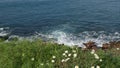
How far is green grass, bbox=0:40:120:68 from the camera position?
10209 millimetres

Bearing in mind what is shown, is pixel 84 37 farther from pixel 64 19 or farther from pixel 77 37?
pixel 64 19

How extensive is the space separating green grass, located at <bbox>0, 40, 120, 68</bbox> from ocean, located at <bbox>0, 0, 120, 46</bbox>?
1174cm

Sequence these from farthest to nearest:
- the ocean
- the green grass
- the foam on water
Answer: the ocean
the foam on water
the green grass

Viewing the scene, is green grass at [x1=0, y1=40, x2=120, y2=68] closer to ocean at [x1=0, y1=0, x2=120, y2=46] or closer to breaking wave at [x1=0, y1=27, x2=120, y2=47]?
ocean at [x1=0, y1=0, x2=120, y2=46]

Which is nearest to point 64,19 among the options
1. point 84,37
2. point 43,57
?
point 84,37

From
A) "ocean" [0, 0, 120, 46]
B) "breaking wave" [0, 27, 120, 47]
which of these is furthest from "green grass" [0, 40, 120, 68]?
"breaking wave" [0, 27, 120, 47]

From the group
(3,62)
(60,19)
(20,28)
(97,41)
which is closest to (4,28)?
(20,28)

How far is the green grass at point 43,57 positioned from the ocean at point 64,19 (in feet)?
38.5

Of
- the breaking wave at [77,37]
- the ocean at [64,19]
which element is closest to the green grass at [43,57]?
the ocean at [64,19]

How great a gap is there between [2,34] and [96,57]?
63.0 ft

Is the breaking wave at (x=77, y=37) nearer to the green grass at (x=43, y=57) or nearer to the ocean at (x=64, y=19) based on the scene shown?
the ocean at (x=64, y=19)

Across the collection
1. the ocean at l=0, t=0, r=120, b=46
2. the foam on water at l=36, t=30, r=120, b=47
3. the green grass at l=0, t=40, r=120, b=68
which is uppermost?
the green grass at l=0, t=40, r=120, b=68

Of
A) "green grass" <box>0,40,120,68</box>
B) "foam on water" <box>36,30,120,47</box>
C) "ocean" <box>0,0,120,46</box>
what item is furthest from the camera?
"ocean" <box>0,0,120,46</box>

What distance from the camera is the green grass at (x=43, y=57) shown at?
1021 cm
